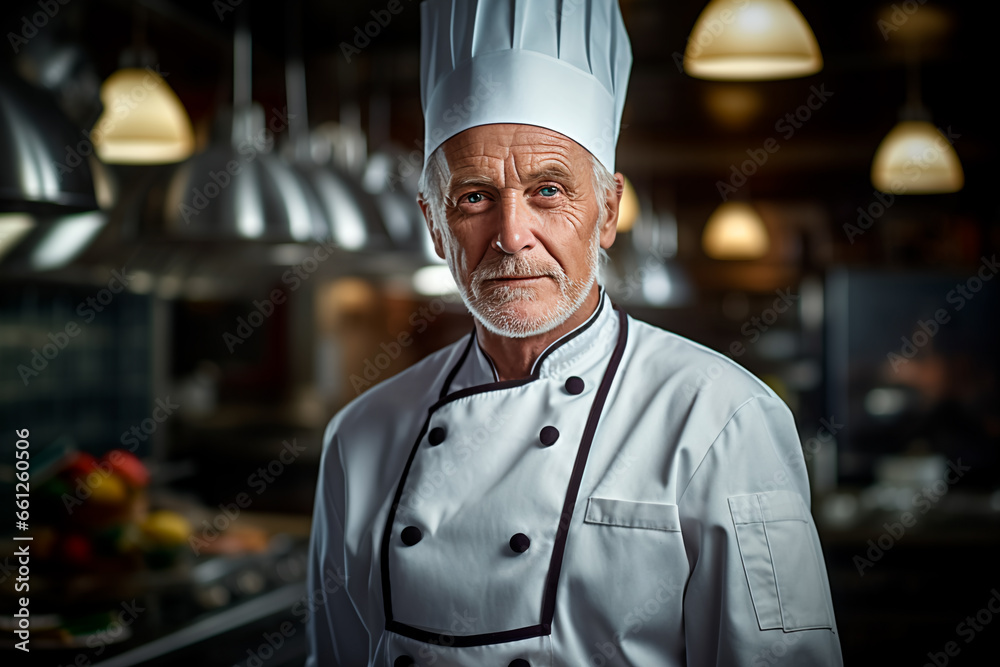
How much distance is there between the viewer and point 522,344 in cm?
136

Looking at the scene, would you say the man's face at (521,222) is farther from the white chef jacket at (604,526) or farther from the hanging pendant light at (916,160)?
the hanging pendant light at (916,160)

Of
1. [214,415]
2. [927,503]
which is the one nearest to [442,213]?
[927,503]

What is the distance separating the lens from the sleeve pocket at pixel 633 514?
3.87ft

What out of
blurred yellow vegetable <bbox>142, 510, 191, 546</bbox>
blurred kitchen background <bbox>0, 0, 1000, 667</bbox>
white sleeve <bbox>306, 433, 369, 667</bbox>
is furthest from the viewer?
blurred yellow vegetable <bbox>142, 510, 191, 546</bbox>

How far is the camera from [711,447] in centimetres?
119

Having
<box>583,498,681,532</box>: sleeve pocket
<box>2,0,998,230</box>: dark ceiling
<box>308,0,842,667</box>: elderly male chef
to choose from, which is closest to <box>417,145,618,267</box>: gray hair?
<box>308,0,842,667</box>: elderly male chef

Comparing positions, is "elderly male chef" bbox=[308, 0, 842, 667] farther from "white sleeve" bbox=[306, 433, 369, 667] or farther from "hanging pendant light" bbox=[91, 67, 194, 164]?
"hanging pendant light" bbox=[91, 67, 194, 164]

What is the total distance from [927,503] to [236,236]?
389 centimetres

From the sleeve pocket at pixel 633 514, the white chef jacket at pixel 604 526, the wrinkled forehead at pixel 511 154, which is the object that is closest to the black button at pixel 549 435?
the white chef jacket at pixel 604 526

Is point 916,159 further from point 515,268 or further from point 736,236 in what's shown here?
point 515,268

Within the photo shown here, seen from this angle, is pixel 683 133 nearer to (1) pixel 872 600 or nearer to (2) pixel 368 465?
(1) pixel 872 600

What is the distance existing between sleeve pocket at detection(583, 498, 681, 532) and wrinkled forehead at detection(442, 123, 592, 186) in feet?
1.47

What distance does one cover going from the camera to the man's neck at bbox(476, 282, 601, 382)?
135cm

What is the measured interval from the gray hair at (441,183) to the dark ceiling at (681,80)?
1351 mm
